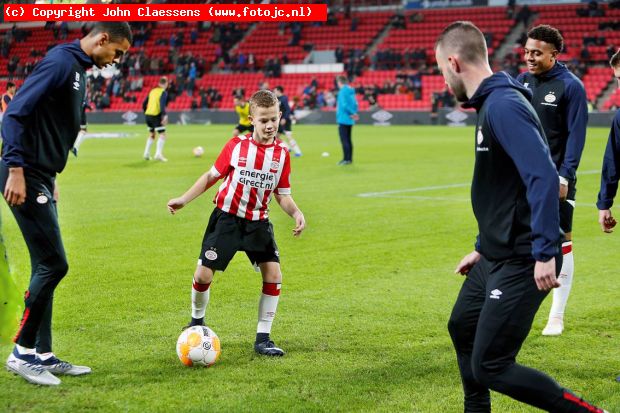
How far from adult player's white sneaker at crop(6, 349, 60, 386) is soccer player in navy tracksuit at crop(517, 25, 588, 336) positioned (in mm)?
3574

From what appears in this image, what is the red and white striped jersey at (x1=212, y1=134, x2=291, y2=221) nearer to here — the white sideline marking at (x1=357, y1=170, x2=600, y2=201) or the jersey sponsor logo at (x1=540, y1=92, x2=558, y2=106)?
the jersey sponsor logo at (x1=540, y1=92, x2=558, y2=106)

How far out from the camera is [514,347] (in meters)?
3.77

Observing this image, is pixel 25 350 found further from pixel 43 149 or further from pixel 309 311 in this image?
pixel 309 311

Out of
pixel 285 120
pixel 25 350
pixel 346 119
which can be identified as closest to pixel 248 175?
pixel 25 350

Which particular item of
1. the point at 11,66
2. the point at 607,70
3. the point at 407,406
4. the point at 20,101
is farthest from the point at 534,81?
the point at 11,66

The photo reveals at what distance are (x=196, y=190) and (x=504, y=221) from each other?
2657mm

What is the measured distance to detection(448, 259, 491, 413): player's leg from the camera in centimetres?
407

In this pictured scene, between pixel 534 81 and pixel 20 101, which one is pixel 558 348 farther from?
pixel 20 101

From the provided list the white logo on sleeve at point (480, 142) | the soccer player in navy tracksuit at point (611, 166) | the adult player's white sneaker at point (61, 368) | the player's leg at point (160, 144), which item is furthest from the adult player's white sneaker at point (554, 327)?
the player's leg at point (160, 144)

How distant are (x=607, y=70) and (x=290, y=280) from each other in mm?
37806

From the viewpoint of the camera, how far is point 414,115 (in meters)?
42.0

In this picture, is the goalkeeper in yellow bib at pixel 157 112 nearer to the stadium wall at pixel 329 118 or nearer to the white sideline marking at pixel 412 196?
the white sideline marking at pixel 412 196

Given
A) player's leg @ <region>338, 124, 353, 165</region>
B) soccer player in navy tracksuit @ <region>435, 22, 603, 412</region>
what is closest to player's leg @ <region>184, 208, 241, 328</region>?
soccer player in navy tracksuit @ <region>435, 22, 603, 412</region>

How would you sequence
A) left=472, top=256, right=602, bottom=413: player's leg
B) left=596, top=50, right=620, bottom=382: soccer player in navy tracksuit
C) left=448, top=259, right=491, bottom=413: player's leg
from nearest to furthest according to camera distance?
left=472, top=256, right=602, bottom=413: player's leg → left=448, top=259, right=491, bottom=413: player's leg → left=596, top=50, right=620, bottom=382: soccer player in navy tracksuit
